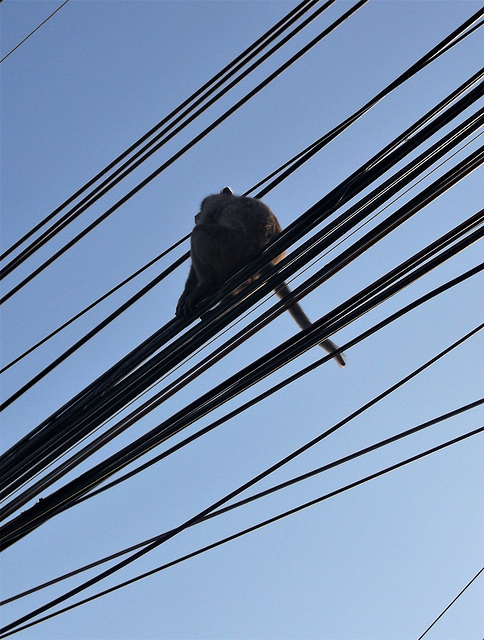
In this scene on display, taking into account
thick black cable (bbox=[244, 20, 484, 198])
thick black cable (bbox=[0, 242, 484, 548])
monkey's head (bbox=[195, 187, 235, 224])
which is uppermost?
monkey's head (bbox=[195, 187, 235, 224])

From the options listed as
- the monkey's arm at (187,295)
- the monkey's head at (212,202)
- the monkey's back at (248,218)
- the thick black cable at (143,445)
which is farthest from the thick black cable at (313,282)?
the monkey's head at (212,202)

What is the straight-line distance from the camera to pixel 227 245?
22.1 feet

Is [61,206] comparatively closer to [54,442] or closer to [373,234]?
[54,442]

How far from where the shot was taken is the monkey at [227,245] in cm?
629

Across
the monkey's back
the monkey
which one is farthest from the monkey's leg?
the monkey's back

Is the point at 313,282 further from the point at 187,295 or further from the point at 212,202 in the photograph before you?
the point at 212,202

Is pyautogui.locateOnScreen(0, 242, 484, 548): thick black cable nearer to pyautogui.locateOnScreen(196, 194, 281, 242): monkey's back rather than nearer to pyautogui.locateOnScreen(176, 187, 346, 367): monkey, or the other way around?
pyautogui.locateOnScreen(176, 187, 346, 367): monkey

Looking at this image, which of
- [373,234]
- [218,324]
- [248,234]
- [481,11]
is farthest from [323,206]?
[248,234]

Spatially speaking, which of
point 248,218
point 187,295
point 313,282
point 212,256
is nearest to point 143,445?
point 313,282

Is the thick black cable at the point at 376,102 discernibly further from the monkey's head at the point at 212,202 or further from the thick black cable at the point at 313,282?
the monkey's head at the point at 212,202

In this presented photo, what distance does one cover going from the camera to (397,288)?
154 inches

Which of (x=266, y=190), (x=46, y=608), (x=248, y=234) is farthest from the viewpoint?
(x=248, y=234)

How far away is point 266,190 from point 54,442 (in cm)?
182

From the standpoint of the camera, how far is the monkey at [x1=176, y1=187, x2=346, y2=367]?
629 cm
